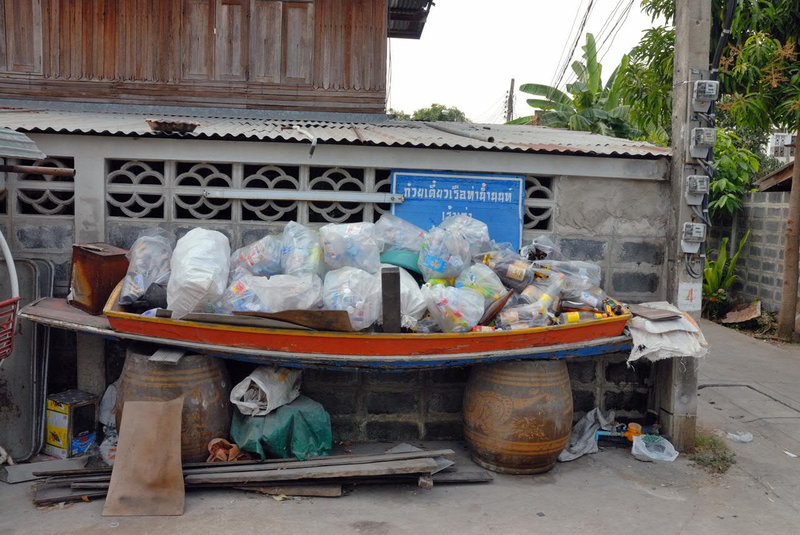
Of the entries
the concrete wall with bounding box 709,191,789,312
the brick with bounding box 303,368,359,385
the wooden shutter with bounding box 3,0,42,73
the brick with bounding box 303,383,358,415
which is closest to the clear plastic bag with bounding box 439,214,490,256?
the brick with bounding box 303,368,359,385

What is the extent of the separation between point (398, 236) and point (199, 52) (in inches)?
152

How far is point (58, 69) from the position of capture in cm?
762

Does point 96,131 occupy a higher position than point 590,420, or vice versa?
point 96,131

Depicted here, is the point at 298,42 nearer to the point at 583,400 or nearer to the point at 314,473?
the point at 583,400

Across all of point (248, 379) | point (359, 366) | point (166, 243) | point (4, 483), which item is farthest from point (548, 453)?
point (4, 483)

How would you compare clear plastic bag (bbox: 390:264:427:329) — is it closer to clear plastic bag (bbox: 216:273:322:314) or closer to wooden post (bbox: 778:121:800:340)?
clear plastic bag (bbox: 216:273:322:314)

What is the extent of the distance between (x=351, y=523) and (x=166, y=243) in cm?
235

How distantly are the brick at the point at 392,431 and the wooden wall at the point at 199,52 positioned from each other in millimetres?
3837

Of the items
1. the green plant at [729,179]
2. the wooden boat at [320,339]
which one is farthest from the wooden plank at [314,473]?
the green plant at [729,179]

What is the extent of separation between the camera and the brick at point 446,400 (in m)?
5.54

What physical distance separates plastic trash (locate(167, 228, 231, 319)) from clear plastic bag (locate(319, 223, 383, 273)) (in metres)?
0.72

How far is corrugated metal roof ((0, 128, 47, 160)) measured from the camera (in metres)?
4.32

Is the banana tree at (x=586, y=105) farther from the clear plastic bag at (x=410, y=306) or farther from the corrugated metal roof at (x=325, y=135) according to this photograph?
the clear plastic bag at (x=410, y=306)

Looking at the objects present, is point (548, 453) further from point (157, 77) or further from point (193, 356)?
point (157, 77)
